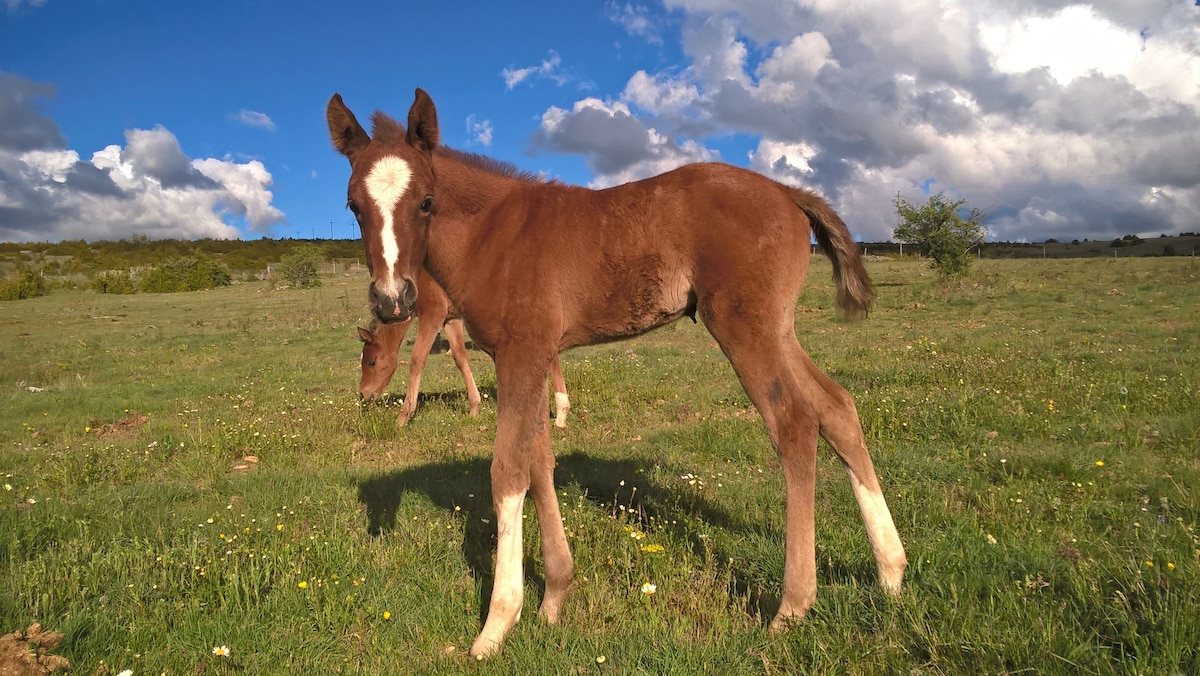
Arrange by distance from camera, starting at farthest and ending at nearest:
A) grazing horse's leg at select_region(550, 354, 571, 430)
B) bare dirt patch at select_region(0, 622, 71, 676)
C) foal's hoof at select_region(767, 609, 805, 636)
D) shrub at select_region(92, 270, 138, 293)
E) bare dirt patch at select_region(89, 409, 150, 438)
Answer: shrub at select_region(92, 270, 138, 293) < bare dirt patch at select_region(89, 409, 150, 438) < grazing horse's leg at select_region(550, 354, 571, 430) < foal's hoof at select_region(767, 609, 805, 636) < bare dirt patch at select_region(0, 622, 71, 676)

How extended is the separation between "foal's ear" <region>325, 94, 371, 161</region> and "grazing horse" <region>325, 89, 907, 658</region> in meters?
0.01

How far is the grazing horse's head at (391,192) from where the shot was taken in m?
3.27

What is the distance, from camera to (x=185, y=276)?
49.8m

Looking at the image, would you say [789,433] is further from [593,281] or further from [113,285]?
[113,285]

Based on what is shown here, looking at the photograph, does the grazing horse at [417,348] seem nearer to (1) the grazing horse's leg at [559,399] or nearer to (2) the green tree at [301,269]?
(1) the grazing horse's leg at [559,399]

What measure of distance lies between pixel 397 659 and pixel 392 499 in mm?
2403

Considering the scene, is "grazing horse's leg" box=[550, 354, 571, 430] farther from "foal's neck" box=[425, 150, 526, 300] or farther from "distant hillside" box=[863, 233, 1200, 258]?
"distant hillside" box=[863, 233, 1200, 258]

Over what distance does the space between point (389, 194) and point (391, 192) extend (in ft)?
0.06

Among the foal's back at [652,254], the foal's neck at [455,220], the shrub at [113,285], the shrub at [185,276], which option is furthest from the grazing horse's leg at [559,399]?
the shrub at [185,276]

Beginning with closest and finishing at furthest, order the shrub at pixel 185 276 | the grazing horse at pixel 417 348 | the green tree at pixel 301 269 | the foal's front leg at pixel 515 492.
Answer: the foal's front leg at pixel 515 492, the grazing horse at pixel 417 348, the shrub at pixel 185 276, the green tree at pixel 301 269

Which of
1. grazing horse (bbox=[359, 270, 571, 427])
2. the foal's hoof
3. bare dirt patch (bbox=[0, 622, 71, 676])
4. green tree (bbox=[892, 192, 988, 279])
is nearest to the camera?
bare dirt patch (bbox=[0, 622, 71, 676])

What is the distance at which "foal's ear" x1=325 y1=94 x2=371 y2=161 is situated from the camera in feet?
12.4

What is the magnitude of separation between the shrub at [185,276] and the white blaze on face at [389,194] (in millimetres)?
53723

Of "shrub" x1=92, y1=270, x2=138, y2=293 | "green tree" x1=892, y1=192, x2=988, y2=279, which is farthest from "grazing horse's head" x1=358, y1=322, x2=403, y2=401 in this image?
"shrub" x1=92, y1=270, x2=138, y2=293
